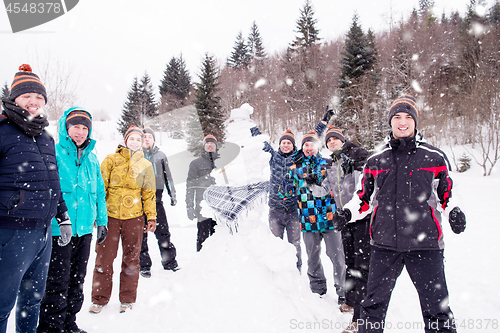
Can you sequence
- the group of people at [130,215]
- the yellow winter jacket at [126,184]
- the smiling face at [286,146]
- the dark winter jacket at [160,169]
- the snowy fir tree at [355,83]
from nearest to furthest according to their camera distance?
the group of people at [130,215], the yellow winter jacket at [126,184], the smiling face at [286,146], the dark winter jacket at [160,169], the snowy fir tree at [355,83]

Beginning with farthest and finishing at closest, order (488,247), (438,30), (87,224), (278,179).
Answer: (438,30) → (488,247) → (278,179) → (87,224)

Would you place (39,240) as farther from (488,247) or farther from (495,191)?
(495,191)

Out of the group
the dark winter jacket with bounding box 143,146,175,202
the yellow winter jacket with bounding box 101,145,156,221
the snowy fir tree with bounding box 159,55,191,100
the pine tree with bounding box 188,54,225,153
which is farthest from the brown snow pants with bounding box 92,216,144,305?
the snowy fir tree with bounding box 159,55,191,100

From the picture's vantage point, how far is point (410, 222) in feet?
6.09

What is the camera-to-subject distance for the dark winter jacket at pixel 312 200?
3.03m

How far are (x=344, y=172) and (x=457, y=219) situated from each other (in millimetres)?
1062

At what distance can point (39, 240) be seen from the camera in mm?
1786

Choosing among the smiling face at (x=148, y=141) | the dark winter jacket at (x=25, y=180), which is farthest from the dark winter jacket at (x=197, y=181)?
the dark winter jacket at (x=25, y=180)

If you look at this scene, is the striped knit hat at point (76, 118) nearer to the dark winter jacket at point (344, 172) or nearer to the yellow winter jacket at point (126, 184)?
the yellow winter jacket at point (126, 184)

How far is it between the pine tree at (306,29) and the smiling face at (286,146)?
28176 mm

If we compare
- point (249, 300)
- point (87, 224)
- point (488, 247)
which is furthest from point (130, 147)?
point (488, 247)

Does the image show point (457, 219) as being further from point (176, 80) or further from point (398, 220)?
point (176, 80)

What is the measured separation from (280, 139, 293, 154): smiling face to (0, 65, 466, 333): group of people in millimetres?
639

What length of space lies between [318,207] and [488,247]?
4114 mm
